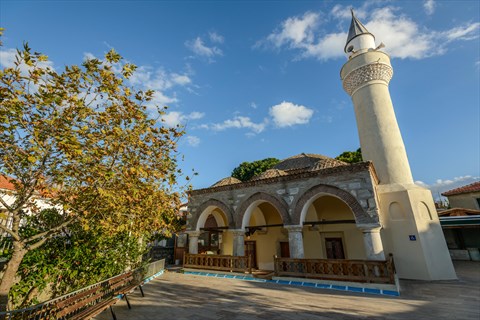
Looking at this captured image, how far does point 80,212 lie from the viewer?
484cm

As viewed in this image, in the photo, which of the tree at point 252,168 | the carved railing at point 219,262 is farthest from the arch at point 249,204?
the tree at point 252,168

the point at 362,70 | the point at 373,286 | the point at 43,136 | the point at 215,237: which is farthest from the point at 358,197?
the point at 215,237

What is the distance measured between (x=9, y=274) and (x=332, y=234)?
41.4 feet

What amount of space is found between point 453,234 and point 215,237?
18.1 m

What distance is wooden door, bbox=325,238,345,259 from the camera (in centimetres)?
1223

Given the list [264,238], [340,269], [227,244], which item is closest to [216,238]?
[227,244]

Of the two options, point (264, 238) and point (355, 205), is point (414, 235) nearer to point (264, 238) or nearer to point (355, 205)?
point (355, 205)

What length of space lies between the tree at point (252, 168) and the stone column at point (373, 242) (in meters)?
17.2

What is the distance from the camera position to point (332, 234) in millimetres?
12523

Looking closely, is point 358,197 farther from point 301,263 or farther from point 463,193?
point 463,193

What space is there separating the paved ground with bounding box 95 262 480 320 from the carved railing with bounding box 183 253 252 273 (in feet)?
5.80

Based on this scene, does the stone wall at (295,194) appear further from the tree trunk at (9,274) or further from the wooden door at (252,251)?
the tree trunk at (9,274)

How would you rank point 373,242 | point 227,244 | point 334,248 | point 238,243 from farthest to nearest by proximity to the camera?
point 227,244 → point 334,248 → point 238,243 → point 373,242

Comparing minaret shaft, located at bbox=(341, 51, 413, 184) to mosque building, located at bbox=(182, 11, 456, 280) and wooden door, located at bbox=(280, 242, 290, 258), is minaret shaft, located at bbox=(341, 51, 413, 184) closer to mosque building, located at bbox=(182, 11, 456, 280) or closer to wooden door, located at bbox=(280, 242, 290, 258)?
mosque building, located at bbox=(182, 11, 456, 280)
